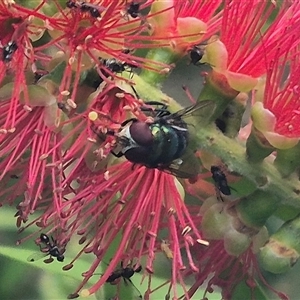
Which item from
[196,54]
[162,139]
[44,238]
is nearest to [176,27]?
[196,54]

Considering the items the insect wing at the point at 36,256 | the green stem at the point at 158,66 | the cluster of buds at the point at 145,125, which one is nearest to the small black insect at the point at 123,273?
the cluster of buds at the point at 145,125

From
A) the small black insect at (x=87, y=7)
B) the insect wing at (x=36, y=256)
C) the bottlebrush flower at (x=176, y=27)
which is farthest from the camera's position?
the insect wing at (x=36, y=256)

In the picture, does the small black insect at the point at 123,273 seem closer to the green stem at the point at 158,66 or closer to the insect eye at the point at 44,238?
the insect eye at the point at 44,238

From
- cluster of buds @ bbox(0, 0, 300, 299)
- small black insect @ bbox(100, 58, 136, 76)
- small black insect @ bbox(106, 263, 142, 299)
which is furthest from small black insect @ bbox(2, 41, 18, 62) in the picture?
small black insect @ bbox(106, 263, 142, 299)

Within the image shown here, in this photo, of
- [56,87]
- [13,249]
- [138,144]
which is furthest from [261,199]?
[13,249]

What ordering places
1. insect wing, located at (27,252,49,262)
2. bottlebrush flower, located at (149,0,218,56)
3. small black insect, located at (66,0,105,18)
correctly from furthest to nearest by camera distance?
insect wing, located at (27,252,49,262)
bottlebrush flower, located at (149,0,218,56)
small black insect, located at (66,0,105,18)

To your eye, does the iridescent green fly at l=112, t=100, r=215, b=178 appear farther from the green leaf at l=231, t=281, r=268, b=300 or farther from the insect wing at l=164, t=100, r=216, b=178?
the green leaf at l=231, t=281, r=268, b=300

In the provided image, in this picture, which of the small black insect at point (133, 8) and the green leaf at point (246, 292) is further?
the green leaf at point (246, 292)
